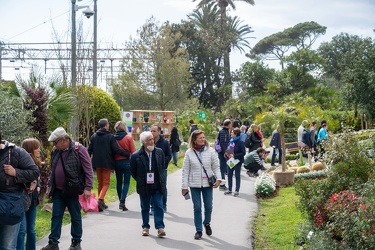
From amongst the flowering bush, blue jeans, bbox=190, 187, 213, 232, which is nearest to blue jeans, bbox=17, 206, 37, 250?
blue jeans, bbox=190, 187, 213, 232

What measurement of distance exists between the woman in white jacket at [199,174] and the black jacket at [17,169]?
3.30m

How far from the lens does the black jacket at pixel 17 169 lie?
18.4 feet

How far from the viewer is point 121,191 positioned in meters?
11.8

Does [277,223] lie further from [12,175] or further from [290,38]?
[290,38]

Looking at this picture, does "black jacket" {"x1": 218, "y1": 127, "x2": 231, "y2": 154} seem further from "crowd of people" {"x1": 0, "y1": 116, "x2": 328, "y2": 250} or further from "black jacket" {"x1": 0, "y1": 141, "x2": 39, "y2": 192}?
"black jacket" {"x1": 0, "y1": 141, "x2": 39, "y2": 192}

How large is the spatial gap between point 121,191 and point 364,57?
25.8 metres

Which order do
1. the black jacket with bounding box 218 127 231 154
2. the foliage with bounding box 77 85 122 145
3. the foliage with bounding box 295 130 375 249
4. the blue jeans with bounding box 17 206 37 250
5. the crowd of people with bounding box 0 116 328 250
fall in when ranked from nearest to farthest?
the crowd of people with bounding box 0 116 328 250, the foliage with bounding box 295 130 375 249, the blue jeans with bounding box 17 206 37 250, the black jacket with bounding box 218 127 231 154, the foliage with bounding box 77 85 122 145

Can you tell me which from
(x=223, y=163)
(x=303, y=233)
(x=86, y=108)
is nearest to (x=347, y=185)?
(x=303, y=233)

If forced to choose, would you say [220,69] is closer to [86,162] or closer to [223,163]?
[223,163]

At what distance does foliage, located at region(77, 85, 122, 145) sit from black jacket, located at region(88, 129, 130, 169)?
482 cm

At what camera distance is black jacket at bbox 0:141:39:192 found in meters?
5.62

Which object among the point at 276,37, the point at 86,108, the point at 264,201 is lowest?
the point at 264,201

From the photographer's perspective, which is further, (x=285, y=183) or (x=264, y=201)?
(x=285, y=183)

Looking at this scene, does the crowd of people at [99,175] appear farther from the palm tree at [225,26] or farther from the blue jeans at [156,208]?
the palm tree at [225,26]
